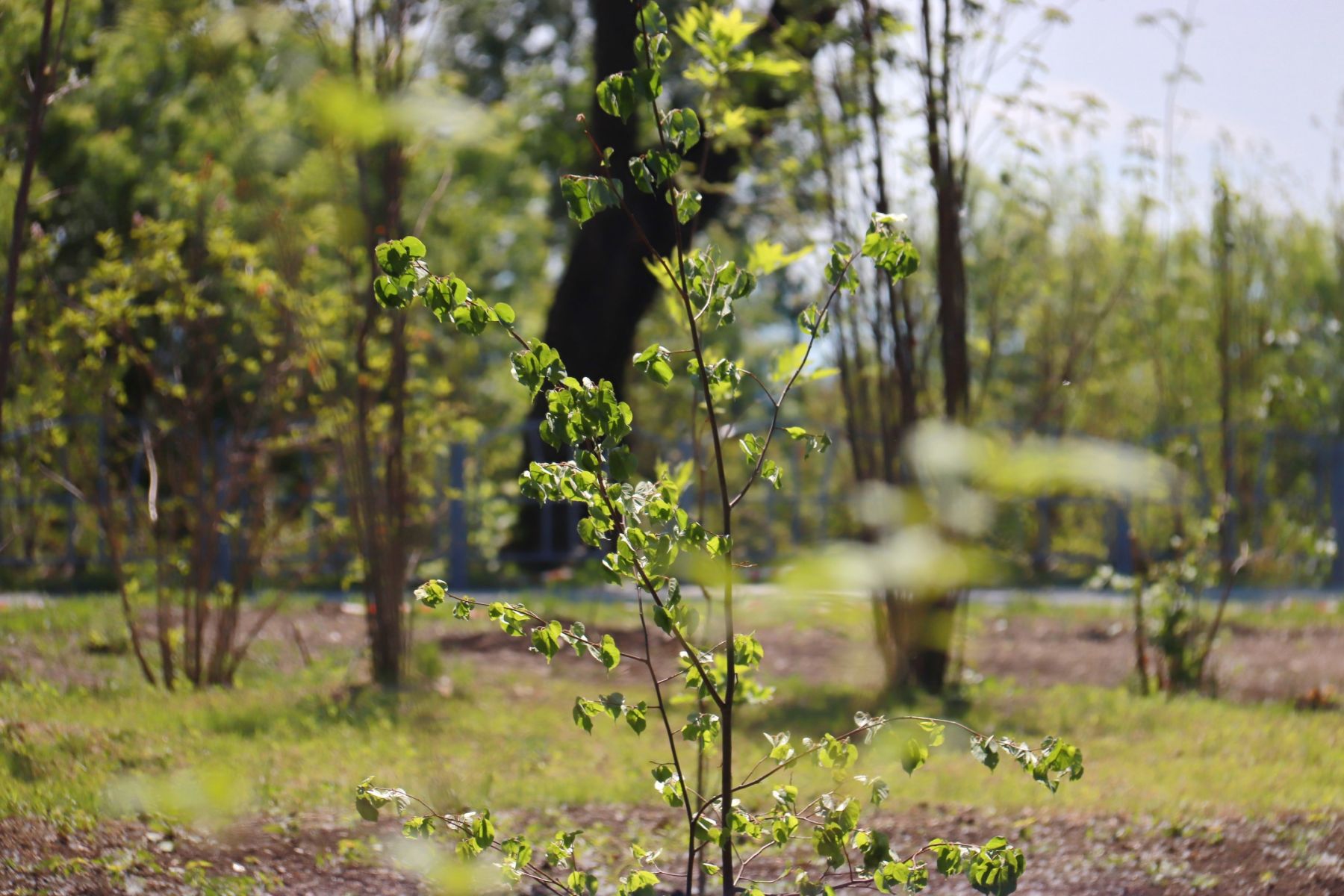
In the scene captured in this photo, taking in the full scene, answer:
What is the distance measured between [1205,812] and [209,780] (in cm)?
271

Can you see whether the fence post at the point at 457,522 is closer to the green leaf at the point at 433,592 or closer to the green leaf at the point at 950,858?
the green leaf at the point at 433,592

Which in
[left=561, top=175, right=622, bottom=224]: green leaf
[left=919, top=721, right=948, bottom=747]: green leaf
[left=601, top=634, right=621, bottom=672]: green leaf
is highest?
[left=561, top=175, right=622, bottom=224]: green leaf

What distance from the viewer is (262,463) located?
18.3 feet

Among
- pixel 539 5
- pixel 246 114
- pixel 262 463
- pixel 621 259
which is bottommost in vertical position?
pixel 262 463

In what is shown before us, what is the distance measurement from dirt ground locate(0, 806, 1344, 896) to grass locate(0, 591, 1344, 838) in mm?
146

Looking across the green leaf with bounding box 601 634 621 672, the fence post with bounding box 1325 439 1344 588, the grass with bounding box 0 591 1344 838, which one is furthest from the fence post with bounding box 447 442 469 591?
the green leaf with bounding box 601 634 621 672

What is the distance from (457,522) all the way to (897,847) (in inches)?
304

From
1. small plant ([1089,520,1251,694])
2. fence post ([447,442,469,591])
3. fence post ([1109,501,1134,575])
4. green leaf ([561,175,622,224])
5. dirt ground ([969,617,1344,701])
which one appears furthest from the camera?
fence post ([1109,501,1134,575])

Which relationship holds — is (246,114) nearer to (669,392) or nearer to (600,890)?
(669,392)

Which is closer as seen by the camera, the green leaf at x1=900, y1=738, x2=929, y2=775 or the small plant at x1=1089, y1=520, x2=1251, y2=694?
the green leaf at x1=900, y1=738, x2=929, y2=775

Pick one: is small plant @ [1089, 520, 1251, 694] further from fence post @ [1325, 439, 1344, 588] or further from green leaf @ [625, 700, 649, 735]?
fence post @ [1325, 439, 1344, 588]

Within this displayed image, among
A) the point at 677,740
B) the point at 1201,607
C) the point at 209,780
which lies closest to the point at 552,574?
the point at 1201,607

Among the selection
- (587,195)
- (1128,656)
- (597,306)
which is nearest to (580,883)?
(587,195)

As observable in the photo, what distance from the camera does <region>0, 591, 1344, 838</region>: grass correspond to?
12.0ft
